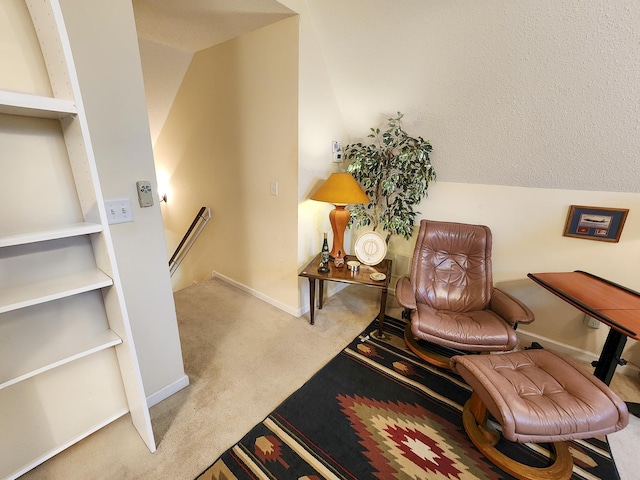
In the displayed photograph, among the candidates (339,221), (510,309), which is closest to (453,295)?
(510,309)

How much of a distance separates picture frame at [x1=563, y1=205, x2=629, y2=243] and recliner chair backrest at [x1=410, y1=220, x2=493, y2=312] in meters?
0.52

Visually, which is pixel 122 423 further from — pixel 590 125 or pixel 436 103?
pixel 590 125

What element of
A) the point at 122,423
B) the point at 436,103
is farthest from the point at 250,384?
the point at 436,103

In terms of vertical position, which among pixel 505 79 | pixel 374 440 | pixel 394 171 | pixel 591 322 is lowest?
pixel 374 440

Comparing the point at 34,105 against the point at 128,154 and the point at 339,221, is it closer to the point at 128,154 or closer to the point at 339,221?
the point at 128,154

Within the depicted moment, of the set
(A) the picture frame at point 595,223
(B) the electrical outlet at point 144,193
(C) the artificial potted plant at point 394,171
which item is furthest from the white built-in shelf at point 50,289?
(A) the picture frame at point 595,223

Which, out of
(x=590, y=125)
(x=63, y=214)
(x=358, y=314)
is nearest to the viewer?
(x=63, y=214)

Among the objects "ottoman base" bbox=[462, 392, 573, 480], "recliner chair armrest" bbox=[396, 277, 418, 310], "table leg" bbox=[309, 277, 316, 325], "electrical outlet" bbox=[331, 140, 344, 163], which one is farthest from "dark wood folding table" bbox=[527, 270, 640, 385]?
"electrical outlet" bbox=[331, 140, 344, 163]

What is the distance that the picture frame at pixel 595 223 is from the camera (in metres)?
1.78

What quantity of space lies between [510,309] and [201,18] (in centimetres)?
302

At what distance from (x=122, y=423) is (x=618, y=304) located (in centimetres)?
282

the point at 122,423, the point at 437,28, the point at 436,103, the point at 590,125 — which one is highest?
the point at 437,28

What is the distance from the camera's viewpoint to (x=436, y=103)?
79.7 inches

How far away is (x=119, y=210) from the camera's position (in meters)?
1.28
